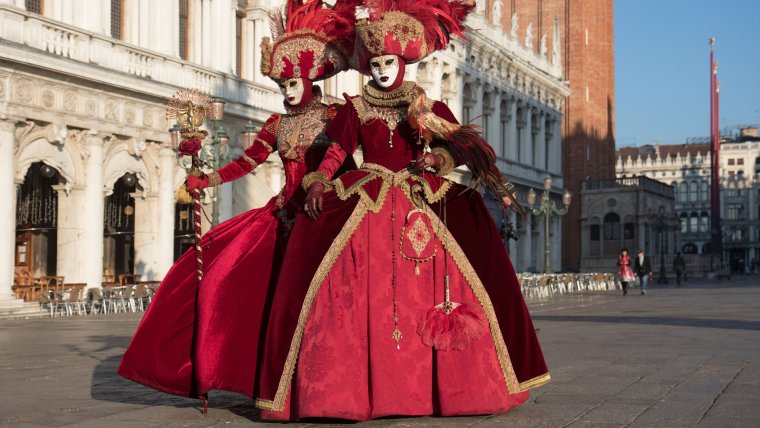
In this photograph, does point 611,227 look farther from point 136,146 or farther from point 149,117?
point 136,146

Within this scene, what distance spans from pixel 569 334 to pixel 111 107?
1239cm

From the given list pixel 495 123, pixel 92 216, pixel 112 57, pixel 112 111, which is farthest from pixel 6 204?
pixel 495 123

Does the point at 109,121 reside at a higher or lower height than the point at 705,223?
lower

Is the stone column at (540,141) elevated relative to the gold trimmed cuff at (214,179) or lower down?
elevated

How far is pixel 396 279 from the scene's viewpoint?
5.16 meters

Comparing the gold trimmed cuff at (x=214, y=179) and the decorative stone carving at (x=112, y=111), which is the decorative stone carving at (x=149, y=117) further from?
the gold trimmed cuff at (x=214, y=179)

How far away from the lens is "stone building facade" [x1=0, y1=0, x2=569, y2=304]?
60.7 feet

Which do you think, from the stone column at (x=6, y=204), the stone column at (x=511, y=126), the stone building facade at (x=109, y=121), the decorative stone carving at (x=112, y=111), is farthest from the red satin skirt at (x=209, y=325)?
the stone column at (x=511, y=126)

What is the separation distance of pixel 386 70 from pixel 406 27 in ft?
0.86

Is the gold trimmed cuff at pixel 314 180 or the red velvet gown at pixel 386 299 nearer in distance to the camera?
the red velvet gown at pixel 386 299

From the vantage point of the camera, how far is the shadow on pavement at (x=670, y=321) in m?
12.4

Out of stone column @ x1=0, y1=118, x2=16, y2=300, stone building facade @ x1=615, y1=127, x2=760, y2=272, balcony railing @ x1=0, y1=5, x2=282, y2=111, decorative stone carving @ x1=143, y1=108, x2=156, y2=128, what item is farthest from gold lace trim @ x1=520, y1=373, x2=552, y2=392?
stone building facade @ x1=615, y1=127, x2=760, y2=272

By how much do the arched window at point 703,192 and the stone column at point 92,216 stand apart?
309 ft

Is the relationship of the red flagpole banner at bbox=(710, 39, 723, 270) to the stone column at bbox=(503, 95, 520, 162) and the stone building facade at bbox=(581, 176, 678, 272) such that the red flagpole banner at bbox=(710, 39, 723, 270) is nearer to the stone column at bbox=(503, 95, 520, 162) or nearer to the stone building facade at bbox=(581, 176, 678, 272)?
the stone building facade at bbox=(581, 176, 678, 272)
